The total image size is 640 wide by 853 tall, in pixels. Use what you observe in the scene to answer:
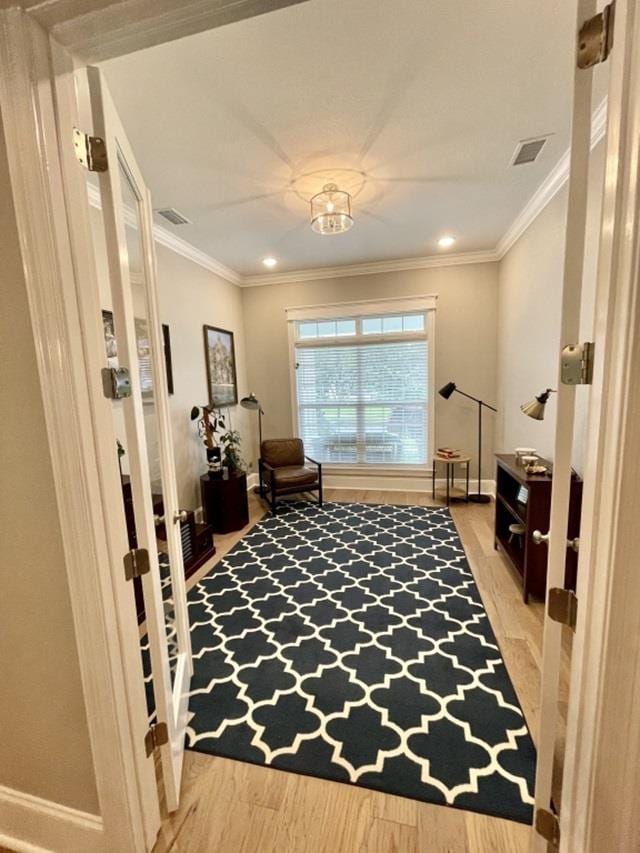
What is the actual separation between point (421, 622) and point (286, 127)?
2.91m

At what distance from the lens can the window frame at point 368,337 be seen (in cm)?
450

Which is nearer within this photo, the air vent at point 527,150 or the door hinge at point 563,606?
the door hinge at point 563,606

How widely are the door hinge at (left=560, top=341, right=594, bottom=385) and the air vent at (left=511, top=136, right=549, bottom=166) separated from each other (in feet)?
7.08

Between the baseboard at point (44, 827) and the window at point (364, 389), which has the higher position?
the window at point (364, 389)

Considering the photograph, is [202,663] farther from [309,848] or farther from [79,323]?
[79,323]

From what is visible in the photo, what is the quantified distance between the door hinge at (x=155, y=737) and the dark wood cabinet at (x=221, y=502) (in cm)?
242

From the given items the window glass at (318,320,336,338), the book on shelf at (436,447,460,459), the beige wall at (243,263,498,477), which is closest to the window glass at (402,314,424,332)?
the beige wall at (243,263,498,477)

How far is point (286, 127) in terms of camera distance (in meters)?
2.01

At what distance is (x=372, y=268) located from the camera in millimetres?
4512

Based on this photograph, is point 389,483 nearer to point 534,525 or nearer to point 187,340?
point 534,525

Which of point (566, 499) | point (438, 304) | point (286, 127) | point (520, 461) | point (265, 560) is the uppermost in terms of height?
point (286, 127)

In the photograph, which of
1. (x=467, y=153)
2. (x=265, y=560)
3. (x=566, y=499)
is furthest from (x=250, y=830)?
(x=467, y=153)

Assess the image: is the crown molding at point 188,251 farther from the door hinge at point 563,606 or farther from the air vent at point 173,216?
the door hinge at point 563,606

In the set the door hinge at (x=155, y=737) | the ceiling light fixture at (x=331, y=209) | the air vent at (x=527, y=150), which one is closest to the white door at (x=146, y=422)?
the door hinge at (x=155, y=737)
